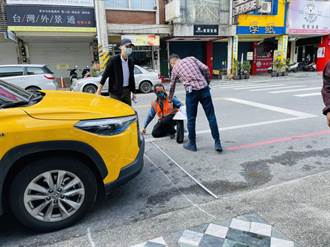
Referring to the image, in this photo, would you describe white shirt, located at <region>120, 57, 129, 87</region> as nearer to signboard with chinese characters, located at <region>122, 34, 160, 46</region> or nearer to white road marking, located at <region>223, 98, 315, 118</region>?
white road marking, located at <region>223, 98, 315, 118</region>

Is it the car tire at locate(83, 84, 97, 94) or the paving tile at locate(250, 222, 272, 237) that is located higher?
the car tire at locate(83, 84, 97, 94)

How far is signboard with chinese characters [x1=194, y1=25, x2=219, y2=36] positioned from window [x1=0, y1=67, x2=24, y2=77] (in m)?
10.7

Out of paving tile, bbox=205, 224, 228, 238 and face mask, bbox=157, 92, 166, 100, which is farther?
face mask, bbox=157, 92, 166, 100

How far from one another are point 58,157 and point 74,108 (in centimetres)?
49

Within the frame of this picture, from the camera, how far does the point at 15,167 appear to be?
8.04 feet

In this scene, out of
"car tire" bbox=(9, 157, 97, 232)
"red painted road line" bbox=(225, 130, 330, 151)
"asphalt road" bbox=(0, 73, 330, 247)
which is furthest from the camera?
"red painted road line" bbox=(225, 130, 330, 151)

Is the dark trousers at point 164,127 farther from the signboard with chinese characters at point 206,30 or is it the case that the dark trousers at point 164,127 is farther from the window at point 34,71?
the signboard with chinese characters at point 206,30

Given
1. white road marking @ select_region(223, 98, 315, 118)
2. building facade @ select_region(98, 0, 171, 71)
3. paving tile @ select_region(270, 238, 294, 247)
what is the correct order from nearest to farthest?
paving tile @ select_region(270, 238, 294, 247)
white road marking @ select_region(223, 98, 315, 118)
building facade @ select_region(98, 0, 171, 71)

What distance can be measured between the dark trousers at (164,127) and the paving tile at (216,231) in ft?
9.20

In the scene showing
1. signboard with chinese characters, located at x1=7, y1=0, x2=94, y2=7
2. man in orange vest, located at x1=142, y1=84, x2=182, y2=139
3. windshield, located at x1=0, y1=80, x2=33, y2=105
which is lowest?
man in orange vest, located at x1=142, y1=84, x2=182, y2=139

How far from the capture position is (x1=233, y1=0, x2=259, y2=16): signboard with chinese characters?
1747 centimetres

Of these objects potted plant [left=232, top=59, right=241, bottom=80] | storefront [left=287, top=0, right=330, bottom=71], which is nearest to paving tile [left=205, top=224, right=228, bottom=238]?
potted plant [left=232, top=59, right=241, bottom=80]

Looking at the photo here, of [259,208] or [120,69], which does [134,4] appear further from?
[259,208]

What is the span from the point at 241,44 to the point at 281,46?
3461 mm
